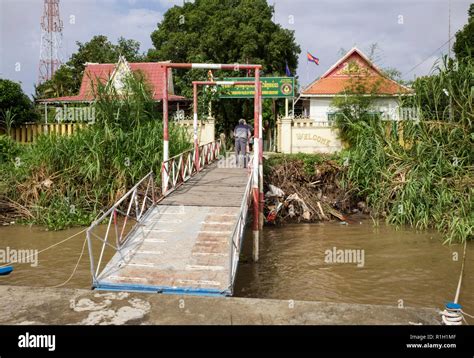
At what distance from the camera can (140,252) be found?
707 cm

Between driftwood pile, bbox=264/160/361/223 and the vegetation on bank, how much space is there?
3796 millimetres

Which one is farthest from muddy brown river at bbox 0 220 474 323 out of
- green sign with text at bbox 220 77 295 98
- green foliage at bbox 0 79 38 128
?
green sign with text at bbox 220 77 295 98

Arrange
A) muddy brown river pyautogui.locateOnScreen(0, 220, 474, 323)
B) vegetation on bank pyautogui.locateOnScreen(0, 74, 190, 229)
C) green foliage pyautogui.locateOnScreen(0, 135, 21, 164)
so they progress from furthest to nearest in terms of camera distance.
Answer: green foliage pyautogui.locateOnScreen(0, 135, 21, 164) < vegetation on bank pyautogui.locateOnScreen(0, 74, 190, 229) < muddy brown river pyautogui.locateOnScreen(0, 220, 474, 323)

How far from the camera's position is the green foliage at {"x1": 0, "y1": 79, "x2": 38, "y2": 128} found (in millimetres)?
16892

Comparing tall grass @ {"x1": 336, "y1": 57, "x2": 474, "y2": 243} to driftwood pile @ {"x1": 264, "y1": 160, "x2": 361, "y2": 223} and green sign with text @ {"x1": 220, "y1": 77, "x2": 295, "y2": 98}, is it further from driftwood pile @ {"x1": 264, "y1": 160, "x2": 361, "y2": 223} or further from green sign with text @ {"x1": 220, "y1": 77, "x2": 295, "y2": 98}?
green sign with text @ {"x1": 220, "y1": 77, "x2": 295, "y2": 98}

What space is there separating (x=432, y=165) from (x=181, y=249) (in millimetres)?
8864

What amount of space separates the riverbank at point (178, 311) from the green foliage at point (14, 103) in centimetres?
1380

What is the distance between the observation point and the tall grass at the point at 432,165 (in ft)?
39.4

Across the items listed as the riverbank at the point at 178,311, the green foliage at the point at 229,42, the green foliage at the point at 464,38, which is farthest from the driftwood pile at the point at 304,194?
the green foliage at the point at 464,38

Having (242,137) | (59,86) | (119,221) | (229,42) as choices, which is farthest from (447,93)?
(59,86)

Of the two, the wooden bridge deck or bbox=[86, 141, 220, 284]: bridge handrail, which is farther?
bbox=[86, 141, 220, 284]: bridge handrail

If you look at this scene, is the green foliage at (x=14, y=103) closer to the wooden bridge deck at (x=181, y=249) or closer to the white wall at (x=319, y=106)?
the wooden bridge deck at (x=181, y=249)
